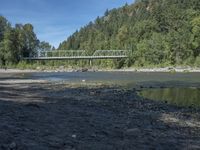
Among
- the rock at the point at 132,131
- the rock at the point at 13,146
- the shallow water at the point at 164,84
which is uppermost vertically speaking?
the rock at the point at 13,146

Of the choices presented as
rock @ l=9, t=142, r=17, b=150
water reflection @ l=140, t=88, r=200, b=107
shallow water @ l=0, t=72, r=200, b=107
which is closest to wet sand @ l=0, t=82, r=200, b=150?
rock @ l=9, t=142, r=17, b=150

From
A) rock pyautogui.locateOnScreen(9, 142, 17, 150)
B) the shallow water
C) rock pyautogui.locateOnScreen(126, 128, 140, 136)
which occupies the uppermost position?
rock pyautogui.locateOnScreen(9, 142, 17, 150)

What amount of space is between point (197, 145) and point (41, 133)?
566 centimetres

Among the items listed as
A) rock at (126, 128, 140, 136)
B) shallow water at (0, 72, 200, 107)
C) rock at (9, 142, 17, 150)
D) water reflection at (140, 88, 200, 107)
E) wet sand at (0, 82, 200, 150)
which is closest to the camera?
rock at (9, 142, 17, 150)

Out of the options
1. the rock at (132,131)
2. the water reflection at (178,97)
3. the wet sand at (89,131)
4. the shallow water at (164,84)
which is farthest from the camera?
the shallow water at (164,84)

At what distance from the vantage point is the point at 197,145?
14.9 meters

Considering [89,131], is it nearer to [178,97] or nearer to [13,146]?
[13,146]

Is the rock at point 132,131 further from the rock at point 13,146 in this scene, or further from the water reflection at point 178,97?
the water reflection at point 178,97

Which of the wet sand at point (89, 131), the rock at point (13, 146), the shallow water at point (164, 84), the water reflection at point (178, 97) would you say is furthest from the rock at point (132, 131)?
the shallow water at point (164, 84)

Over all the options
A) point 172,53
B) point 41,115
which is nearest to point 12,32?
point 172,53

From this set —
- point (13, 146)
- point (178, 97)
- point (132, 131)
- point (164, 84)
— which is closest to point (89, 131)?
point (132, 131)

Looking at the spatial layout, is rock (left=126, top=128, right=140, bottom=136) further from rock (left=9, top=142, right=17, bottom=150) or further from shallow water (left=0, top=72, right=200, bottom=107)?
shallow water (left=0, top=72, right=200, bottom=107)

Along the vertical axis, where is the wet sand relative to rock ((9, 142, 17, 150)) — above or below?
below

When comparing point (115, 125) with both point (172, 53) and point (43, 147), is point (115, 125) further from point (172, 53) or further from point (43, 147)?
point (172, 53)
